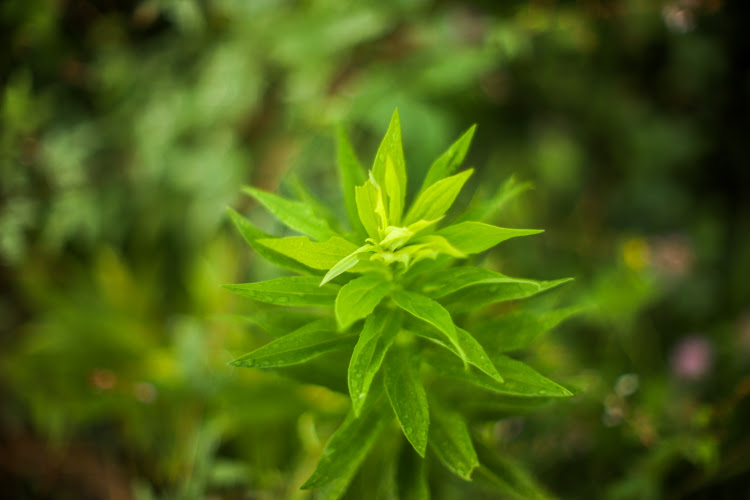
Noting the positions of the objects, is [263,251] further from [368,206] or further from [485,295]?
[485,295]

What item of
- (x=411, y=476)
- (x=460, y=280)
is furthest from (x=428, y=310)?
(x=411, y=476)

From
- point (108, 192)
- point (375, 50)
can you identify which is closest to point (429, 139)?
point (375, 50)

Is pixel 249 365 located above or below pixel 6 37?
below

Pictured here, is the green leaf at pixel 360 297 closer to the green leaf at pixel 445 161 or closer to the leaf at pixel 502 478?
the green leaf at pixel 445 161

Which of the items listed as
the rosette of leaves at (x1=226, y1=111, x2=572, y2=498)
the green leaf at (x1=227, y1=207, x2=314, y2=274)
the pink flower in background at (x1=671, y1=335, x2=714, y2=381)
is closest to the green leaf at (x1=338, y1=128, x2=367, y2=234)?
the rosette of leaves at (x1=226, y1=111, x2=572, y2=498)

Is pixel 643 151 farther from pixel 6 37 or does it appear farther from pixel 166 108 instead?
pixel 6 37

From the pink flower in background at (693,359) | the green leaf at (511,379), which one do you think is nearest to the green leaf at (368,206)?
the green leaf at (511,379)

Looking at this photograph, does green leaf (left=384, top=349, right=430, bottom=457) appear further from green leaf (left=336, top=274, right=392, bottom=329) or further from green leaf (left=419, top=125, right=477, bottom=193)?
green leaf (left=419, top=125, right=477, bottom=193)
